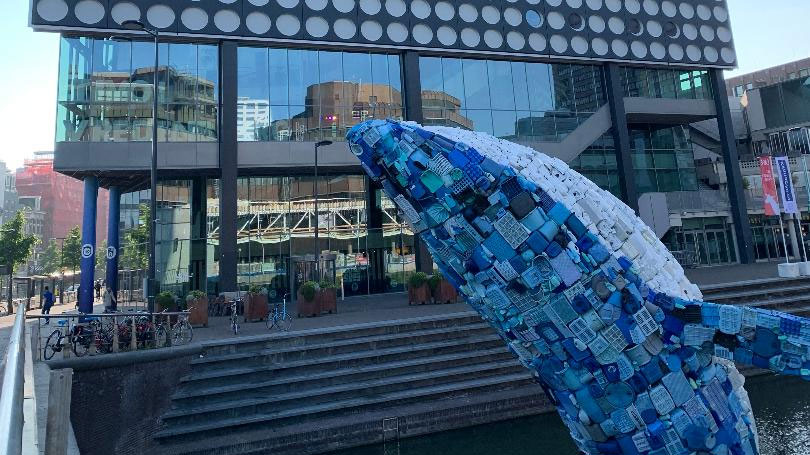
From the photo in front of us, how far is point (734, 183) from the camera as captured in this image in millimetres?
30297

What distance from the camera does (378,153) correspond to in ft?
13.6

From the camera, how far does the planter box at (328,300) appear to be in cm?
1747

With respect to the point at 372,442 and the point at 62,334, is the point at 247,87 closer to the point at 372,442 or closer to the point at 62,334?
the point at 62,334

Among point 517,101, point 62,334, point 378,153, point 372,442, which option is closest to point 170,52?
point 62,334

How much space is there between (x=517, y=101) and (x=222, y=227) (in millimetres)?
17477

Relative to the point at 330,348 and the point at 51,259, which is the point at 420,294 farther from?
the point at 51,259

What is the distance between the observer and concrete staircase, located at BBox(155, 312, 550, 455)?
9.26m

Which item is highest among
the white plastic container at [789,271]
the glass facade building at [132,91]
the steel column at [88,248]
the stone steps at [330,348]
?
the glass facade building at [132,91]

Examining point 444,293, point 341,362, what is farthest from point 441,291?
point 341,362

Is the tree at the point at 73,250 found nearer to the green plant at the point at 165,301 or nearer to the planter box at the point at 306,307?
the green plant at the point at 165,301

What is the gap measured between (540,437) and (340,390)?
424 cm

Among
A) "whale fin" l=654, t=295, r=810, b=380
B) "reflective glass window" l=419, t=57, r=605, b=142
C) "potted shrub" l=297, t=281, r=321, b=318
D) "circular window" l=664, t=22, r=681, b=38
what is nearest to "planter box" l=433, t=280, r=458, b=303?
"potted shrub" l=297, t=281, r=321, b=318

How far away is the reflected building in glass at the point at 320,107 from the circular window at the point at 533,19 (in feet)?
0.83

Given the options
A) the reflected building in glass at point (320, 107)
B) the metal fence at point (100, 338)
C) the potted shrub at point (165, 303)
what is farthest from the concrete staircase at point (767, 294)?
Answer: the potted shrub at point (165, 303)
